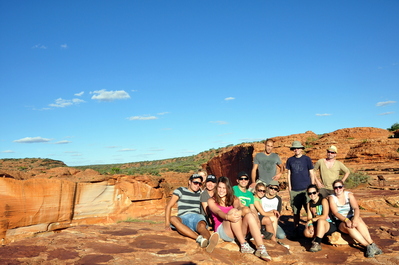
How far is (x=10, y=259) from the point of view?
3.56 m

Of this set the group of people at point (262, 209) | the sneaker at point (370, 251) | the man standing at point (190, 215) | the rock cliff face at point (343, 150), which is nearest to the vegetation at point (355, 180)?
the rock cliff face at point (343, 150)

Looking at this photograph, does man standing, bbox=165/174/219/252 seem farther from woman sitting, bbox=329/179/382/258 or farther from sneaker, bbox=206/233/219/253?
woman sitting, bbox=329/179/382/258

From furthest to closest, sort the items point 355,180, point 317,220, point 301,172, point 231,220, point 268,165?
point 355,180 < point 268,165 < point 301,172 < point 317,220 < point 231,220

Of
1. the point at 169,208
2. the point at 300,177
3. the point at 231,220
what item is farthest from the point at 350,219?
the point at 169,208

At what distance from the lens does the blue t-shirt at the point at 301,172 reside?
5.48 m

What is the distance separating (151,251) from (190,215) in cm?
98

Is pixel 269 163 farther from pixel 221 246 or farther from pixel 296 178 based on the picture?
pixel 221 246

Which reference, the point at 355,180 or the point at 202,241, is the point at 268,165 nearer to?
the point at 202,241

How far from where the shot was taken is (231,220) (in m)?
4.17

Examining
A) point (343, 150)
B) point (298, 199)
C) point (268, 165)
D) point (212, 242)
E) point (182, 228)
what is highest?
point (343, 150)

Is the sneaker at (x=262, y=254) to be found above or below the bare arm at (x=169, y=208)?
below

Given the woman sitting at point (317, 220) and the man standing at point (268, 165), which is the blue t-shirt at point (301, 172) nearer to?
the man standing at point (268, 165)

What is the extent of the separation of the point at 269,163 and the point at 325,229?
167 centimetres

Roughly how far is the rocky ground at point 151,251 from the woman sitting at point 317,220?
22 cm
